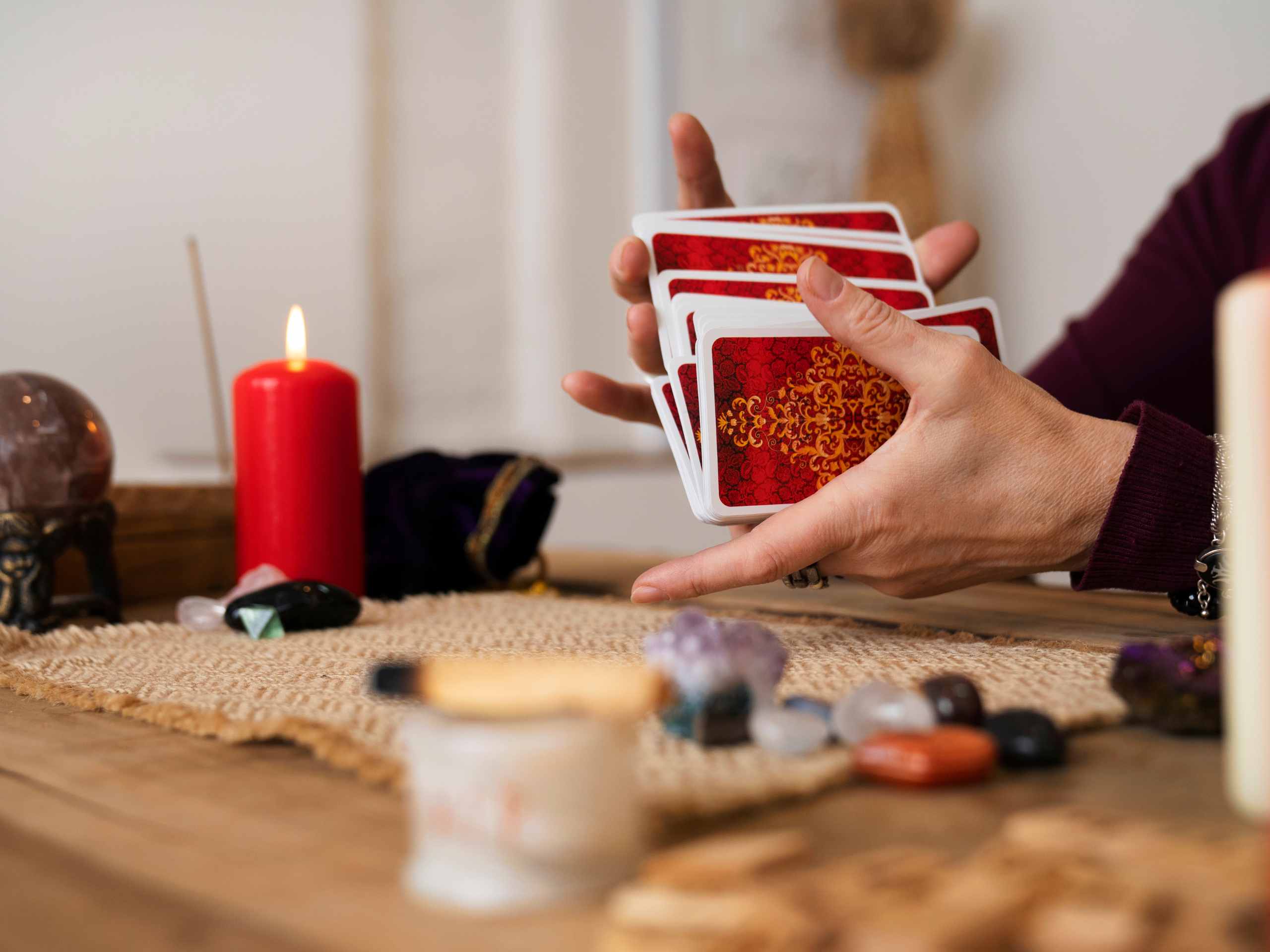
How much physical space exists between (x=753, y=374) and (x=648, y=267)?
26 cm

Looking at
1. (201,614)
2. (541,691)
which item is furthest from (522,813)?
(201,614)

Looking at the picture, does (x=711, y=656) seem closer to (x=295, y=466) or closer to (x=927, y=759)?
(x=927, y=759)

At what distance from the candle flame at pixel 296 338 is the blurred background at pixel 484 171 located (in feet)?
2.57

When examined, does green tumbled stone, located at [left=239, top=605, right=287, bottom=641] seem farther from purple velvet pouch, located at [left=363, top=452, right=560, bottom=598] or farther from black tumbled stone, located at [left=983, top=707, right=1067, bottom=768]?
black tumbled stone, located at [left=983, top=707, right=1067, bottom=768]

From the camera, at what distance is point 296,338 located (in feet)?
3.33

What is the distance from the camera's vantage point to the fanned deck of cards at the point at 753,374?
77 centimetres

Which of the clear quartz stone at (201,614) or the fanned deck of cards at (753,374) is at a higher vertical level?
the fanned deck of cards at (753,374)

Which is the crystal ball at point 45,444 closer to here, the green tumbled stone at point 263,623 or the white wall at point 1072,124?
the green tumbled stone at point 263,623

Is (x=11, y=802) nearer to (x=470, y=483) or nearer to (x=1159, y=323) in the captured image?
(x=470, y=483)

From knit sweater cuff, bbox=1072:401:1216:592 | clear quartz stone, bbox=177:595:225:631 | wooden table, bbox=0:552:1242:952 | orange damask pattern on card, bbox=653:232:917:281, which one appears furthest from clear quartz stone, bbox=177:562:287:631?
knit sweater cuff, bbox=1072:401:1216:592

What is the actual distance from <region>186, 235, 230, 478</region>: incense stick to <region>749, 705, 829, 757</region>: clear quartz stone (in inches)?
44.5

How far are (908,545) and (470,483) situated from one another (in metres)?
0.51

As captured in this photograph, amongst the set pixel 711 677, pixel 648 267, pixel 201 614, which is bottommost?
pixel 201 614

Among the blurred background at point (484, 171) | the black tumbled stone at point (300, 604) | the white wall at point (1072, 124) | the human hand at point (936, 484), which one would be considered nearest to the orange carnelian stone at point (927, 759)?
the human hand at point (936, 484)
